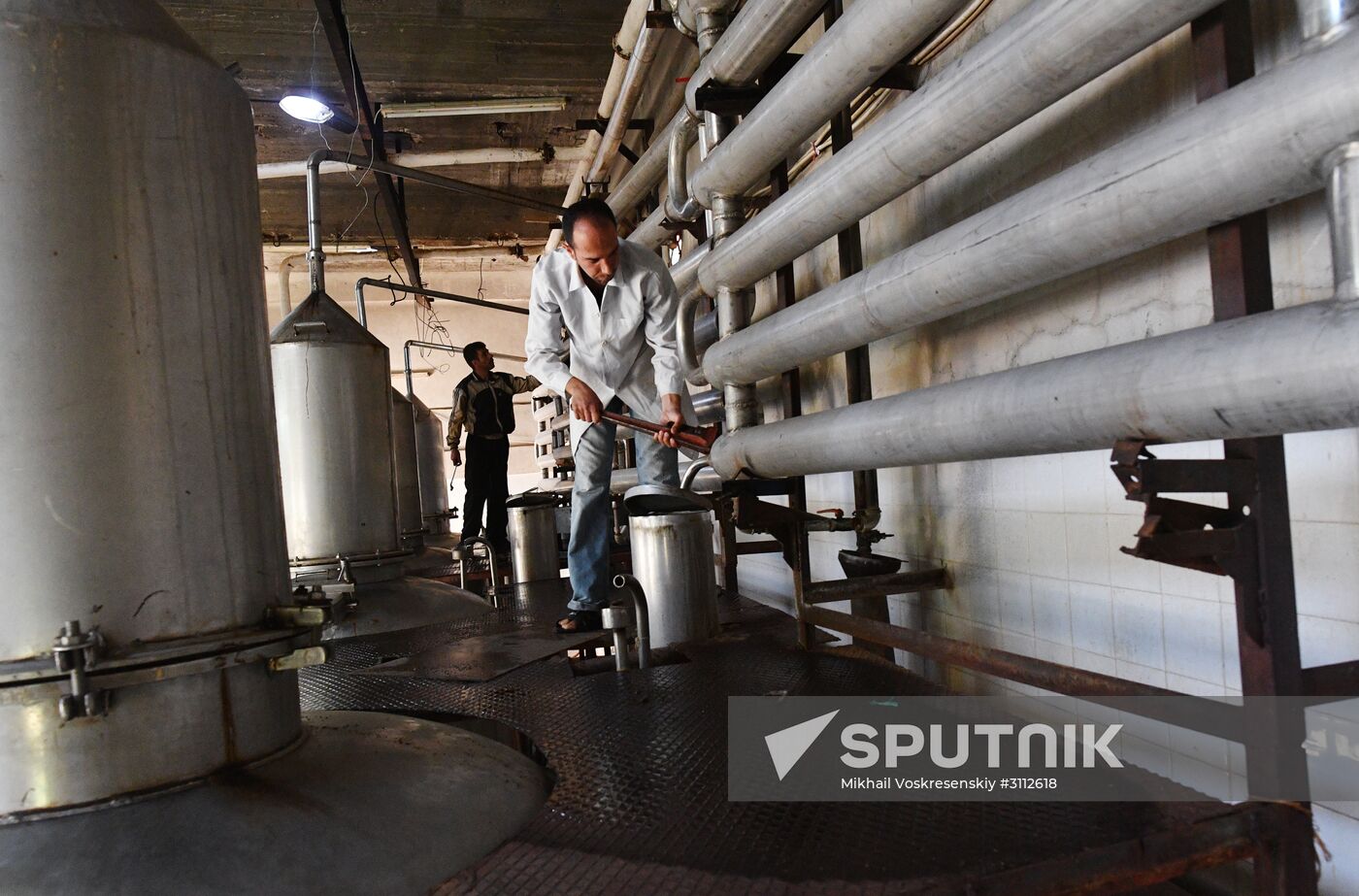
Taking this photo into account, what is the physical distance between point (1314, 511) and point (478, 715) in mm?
1720

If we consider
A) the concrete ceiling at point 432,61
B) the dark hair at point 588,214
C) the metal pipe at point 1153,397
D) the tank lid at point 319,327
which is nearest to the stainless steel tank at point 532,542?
the tank lid at point 319,327

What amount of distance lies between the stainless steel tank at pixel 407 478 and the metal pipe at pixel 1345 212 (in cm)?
386

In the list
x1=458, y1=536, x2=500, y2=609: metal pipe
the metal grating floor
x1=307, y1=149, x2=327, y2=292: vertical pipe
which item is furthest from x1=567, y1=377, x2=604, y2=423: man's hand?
x1=458, y1=536, x2=500, y2=609: metal pipe

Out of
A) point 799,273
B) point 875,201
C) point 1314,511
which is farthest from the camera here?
point 799,273

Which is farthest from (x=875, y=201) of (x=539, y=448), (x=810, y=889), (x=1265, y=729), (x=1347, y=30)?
(x=539, y=448)

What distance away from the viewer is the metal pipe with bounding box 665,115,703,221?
331 centimetres

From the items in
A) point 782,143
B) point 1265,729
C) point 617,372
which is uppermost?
point 782,143

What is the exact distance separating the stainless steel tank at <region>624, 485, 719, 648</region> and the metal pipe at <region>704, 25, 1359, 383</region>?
38.6 inches

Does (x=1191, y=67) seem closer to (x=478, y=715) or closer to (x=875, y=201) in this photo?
(x=875, y=201)

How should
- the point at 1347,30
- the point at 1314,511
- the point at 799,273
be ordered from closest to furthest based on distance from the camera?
the point at 1347,30 < the point at 1314,511 < the point at 799,273

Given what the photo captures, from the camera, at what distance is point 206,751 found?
4.31ft

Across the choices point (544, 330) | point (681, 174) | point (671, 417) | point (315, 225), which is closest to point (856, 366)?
point (671, 417)

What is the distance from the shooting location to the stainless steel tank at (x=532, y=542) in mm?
4434

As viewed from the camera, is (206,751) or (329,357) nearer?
(206,751)
